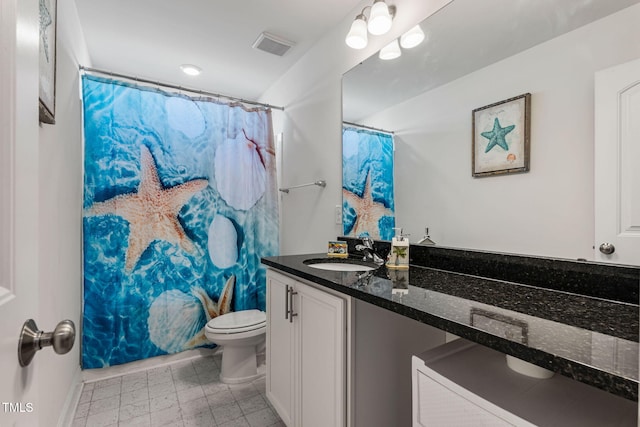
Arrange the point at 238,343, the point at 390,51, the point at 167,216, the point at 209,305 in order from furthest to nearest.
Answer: the point at 209,305 → the point at 167,216 → the point at 238,343 → the point at 390,51

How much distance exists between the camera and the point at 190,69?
2492 mm

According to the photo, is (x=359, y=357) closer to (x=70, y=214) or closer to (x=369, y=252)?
(x=369, y=252)

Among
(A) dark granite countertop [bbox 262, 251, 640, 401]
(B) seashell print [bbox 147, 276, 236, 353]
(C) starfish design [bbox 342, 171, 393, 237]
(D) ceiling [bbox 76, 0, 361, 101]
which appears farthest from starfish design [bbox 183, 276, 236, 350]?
(D) ceiling [bbox 76, 0, 361, 101]

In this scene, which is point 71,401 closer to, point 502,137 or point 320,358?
point 320,358

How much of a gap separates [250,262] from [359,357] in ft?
5.09

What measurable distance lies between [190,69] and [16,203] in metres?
2.46

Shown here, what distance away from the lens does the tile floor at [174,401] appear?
1.62 m

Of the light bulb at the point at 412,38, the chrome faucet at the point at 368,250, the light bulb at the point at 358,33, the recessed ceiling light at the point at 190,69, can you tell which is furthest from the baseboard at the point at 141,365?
the light bulb at the point at 412,38

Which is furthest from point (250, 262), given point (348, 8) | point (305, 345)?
point (348, 8)

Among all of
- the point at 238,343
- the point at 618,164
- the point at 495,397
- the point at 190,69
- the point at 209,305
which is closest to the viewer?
the point at 495,397

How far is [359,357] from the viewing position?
3.56 feet

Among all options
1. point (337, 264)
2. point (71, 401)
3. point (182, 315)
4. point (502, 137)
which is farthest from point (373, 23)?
point (71, 401)

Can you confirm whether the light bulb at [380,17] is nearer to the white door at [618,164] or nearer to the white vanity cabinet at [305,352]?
the white door at [618,164]

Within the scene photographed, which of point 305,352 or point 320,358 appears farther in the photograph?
point 305,352
